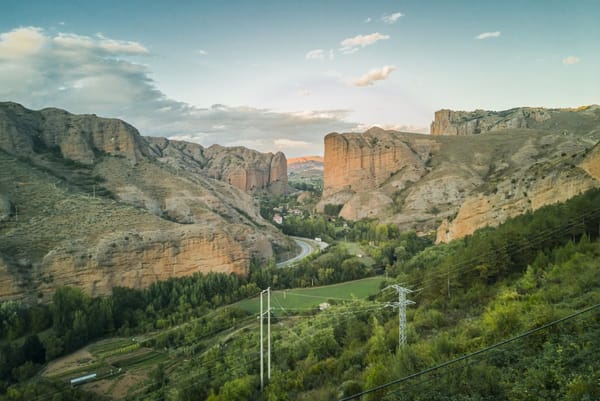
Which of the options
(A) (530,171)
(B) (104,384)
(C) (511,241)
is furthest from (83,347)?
(A) (530,171)

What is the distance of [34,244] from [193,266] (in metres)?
13.0

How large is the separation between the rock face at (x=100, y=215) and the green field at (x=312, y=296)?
5.30 meters

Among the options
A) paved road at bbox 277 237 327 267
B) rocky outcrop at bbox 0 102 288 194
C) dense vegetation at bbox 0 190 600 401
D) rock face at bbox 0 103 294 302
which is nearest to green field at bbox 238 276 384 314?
dense vegetation at bbox 0 190 600 401

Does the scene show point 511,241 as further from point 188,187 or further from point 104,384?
point 188,187

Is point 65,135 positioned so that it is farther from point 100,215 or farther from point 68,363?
point 68,363

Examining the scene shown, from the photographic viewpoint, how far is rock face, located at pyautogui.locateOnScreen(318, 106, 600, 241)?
43281 millimetres

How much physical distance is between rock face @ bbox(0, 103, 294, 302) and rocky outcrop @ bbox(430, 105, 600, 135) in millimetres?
77125

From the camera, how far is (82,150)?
160 ft

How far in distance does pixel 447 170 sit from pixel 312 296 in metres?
46.4

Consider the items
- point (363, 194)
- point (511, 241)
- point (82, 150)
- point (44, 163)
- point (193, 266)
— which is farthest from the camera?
point (363, 194)

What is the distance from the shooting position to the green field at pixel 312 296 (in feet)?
110

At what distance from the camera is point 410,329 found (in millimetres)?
17266

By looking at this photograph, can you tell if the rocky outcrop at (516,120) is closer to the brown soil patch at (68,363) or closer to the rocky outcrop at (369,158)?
the rocky outcrop at (369,158)

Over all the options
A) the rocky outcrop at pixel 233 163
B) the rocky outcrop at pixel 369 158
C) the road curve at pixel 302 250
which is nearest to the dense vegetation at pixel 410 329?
the road curve at pixel 302 250
